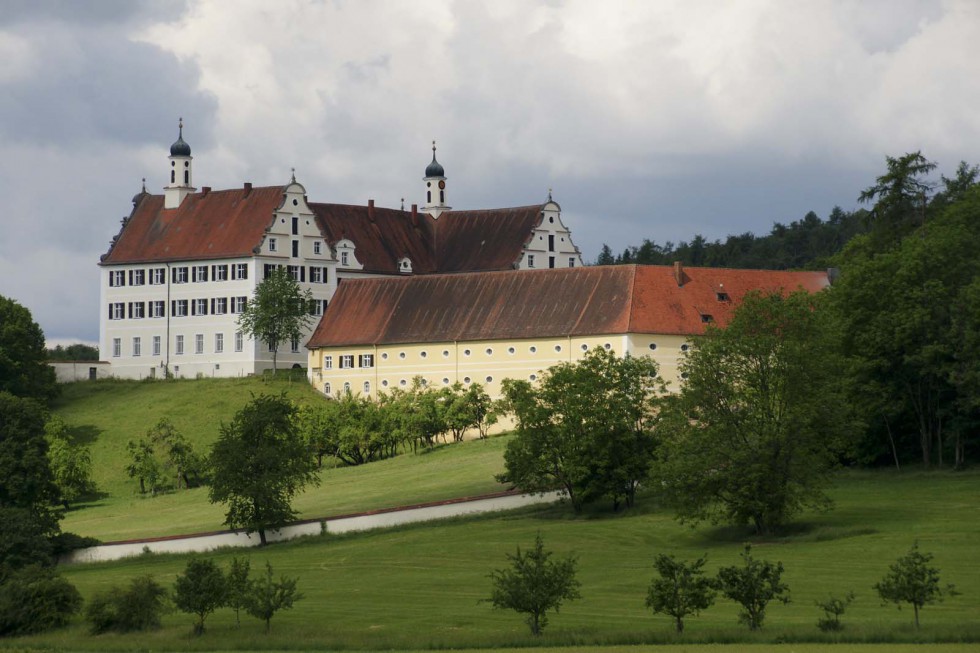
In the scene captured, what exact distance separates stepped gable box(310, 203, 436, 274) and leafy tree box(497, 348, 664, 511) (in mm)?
47151

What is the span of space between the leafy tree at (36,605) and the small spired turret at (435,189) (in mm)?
78888

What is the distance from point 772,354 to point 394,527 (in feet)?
51.8

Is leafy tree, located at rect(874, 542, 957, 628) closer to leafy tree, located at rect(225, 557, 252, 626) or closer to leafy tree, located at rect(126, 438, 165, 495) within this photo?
leafy tree, located at rect(225, 557, 252, 626)

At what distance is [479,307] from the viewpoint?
106m

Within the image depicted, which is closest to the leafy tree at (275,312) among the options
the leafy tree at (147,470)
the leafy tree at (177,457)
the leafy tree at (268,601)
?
the leafy tree at (177,457)

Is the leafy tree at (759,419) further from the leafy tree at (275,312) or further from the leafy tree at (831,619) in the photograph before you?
the leafy tree at (275,312)

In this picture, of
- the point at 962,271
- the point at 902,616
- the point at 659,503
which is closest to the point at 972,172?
the point at 962,271

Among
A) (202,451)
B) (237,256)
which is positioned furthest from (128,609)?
(237,256)

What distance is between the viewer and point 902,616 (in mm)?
48156

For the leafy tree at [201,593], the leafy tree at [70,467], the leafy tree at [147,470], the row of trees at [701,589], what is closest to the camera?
the row of trees at [701,589]

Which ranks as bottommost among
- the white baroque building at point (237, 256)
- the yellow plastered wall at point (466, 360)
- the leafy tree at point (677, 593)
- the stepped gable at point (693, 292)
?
the leafy tree at point (677, 593)

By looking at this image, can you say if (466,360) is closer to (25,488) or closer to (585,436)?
(585,436)

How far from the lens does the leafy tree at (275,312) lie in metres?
113

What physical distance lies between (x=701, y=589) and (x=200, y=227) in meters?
79.6
